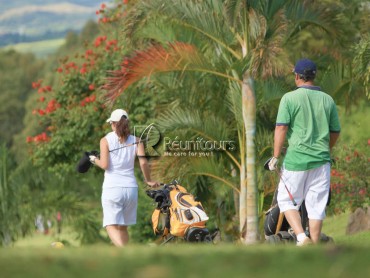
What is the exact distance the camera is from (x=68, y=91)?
82.3 feet

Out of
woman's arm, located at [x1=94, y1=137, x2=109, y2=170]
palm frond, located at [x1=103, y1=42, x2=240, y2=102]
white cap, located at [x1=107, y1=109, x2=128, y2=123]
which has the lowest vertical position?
woman's arm, located at [x1=94, y1=137, x2=109, y2=170]

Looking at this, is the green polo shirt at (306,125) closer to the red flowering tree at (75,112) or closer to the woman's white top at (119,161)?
the woman's white top at (119,161)

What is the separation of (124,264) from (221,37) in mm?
11010

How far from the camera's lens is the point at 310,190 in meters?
9.20

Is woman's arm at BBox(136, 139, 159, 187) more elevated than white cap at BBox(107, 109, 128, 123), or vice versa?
white cap at BBox(107, 109, 128, 123)

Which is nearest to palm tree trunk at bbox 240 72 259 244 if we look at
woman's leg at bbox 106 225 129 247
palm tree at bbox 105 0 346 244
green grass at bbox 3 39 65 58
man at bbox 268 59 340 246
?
palm tree at bbox 105 0 346 244

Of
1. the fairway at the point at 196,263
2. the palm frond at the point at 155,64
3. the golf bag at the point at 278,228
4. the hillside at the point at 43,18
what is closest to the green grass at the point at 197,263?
the fairway at the point at 196,263

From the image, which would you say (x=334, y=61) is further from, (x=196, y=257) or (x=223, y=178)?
(x=196, y=257)

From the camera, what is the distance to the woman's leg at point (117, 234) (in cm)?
1032

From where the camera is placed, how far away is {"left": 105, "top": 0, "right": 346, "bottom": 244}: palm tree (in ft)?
46.9

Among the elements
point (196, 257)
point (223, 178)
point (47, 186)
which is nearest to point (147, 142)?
point (223, 178)

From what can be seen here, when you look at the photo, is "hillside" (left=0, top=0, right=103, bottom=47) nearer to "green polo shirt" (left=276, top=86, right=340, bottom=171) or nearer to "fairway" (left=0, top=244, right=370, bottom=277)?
"green polo shirt" (left=276, top=86, right=340, bottom=171)

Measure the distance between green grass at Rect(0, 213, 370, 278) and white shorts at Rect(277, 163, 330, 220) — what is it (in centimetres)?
434

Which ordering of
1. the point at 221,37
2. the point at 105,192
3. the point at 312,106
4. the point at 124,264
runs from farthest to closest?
the point at 221,37
the point at 105,192
the point at 312,106
the point at 124,264
